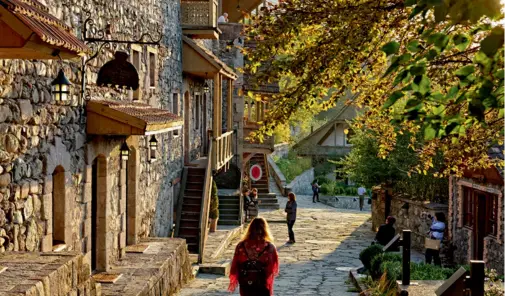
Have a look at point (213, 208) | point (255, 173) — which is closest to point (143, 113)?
point (213, 208)

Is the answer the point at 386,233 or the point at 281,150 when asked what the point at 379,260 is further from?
the point at 281,150

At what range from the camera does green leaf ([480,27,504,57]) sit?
15.1ft

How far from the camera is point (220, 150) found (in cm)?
2492

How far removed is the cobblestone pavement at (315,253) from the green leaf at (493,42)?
38.3ft

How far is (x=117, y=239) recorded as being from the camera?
14828mm

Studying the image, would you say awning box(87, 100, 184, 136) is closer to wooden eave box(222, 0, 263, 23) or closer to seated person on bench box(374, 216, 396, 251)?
seated person on bench box(374, 216, 396, 251)

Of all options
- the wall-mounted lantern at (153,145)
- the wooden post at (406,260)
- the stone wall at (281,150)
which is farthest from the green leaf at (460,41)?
the stone wall at (281,150)

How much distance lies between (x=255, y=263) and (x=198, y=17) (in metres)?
13.4

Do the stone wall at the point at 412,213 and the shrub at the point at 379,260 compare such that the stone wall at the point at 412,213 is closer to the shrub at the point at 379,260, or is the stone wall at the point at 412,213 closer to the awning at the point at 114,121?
the shrub at the point at 379,260

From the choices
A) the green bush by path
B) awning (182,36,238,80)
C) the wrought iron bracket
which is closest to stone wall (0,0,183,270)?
the wrought iron bracket

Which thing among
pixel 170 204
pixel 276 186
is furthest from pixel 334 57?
pixel 276 186

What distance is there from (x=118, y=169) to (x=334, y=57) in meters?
5.37

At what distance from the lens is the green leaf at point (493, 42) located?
15.1ft

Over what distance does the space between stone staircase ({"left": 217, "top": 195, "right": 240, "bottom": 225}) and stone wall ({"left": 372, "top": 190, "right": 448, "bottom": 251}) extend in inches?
193
